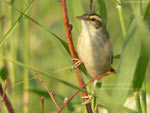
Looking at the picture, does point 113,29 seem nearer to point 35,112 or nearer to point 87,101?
point 87,101

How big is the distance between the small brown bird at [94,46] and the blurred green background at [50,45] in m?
0.08

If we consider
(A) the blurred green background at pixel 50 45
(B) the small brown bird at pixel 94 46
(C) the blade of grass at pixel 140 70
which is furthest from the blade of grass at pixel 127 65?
(B) the small brown bird at pixel 94 46

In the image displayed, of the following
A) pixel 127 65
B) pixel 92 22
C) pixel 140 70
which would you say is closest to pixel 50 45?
pixel 92 22

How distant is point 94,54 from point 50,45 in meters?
2.96

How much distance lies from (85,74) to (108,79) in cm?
14

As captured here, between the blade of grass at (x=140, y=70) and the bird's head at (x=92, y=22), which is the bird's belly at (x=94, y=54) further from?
the blade of grass at (x=140, y=70)

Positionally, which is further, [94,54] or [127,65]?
[94,54]

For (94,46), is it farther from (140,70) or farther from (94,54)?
(140,70)

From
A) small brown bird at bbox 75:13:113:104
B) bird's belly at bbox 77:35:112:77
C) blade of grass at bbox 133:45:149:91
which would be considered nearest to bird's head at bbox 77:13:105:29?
small brown bird at bbox 75:13:113:104

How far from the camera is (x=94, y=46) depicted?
2746 mm

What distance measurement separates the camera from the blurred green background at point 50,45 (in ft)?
5.95

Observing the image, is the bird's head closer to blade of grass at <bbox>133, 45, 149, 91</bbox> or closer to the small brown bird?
the small brown bird

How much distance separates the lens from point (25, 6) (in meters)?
1.84

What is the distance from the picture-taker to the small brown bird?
2.72 metres
